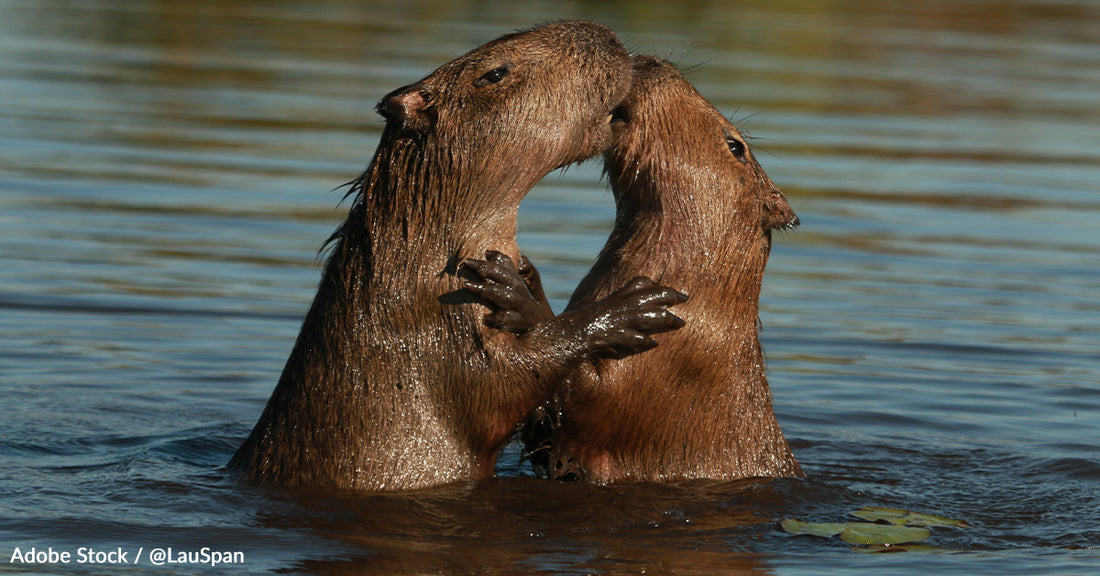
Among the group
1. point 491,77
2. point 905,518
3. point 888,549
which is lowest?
point 888,549

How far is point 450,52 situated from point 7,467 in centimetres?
1363

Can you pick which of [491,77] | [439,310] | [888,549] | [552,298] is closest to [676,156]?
[491,77]

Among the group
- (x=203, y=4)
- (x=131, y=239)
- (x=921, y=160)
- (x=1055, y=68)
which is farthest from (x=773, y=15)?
(x=131, y=239)

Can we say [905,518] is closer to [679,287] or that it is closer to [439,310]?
[679,287]

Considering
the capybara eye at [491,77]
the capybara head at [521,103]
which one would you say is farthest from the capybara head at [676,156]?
the capybara eye at [491,77]

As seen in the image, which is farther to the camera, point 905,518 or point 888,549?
point 905,518

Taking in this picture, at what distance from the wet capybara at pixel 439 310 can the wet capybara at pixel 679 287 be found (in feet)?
0.91

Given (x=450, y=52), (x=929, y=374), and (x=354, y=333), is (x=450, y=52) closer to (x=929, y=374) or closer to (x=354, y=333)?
(x=929, y=374)

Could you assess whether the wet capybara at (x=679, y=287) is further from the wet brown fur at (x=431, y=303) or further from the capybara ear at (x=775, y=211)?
the wet brown fur at (x=431, y=303)

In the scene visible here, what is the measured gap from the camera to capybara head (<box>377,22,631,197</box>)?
7.00 m

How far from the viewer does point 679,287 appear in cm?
730

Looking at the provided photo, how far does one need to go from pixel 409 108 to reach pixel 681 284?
132 cm

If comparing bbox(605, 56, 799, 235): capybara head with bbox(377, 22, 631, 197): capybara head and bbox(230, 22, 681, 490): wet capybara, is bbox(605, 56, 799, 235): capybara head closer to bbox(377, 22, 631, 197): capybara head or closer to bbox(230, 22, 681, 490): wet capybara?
bbox(377, 22, 631, 197): capybara head

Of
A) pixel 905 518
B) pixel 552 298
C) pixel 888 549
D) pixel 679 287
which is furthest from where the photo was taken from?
pixel 552 298
